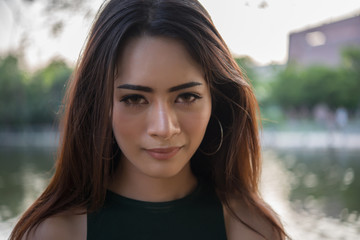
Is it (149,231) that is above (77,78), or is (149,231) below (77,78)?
below

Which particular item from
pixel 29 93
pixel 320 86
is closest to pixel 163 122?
pixel 320 86

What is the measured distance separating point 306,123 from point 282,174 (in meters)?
4.13

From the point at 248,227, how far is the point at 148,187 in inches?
11.4

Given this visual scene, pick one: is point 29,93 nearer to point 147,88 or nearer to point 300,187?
point 300,187

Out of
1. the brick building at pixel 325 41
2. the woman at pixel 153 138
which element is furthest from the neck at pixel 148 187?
the brick building at pixel 325 41

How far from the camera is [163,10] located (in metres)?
1.02

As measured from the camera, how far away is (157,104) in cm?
96

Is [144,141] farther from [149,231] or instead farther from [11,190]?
[11,190]

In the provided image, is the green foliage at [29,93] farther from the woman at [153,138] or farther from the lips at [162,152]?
the lips at [162,152]

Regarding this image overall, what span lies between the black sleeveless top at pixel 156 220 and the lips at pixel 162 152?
171 mm

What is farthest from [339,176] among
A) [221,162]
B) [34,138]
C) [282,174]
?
[34,138]

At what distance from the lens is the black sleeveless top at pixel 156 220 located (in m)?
1.05

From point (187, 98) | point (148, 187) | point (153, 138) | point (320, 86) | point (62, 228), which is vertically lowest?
point (62, 228)

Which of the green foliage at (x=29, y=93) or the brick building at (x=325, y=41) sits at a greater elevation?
the brick building at (x=325, y=41)
